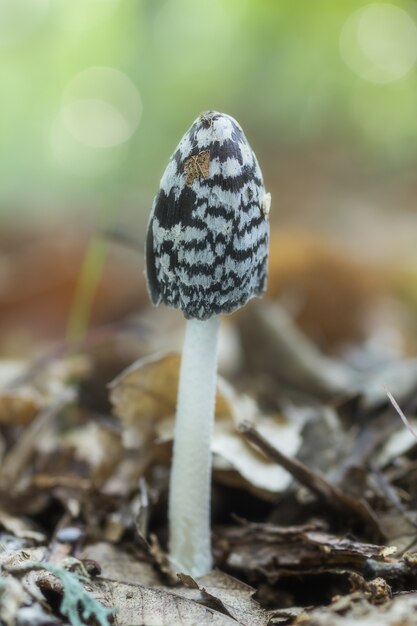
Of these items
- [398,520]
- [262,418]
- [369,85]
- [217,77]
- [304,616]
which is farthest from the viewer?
[217,77]

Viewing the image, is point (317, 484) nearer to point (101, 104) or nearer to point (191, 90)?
point (101, 104)

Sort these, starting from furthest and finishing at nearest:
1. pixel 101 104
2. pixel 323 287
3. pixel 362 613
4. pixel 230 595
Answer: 1. pixel 101 104
2. pixel 323 287
3. pixel 230 595
4. pixel 362 613

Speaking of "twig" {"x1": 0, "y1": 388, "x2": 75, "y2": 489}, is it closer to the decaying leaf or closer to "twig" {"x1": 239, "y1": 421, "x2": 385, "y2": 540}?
the decaying leaf

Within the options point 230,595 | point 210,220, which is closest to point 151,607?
point 230,595

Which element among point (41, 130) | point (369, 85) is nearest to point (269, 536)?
point (369, 85)

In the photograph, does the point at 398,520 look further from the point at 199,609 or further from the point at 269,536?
the point at 199,609

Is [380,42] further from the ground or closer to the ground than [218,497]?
further from the ground

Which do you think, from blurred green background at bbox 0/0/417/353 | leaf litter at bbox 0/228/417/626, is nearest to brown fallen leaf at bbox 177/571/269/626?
leaf litter at bbox 0/228/417/626
